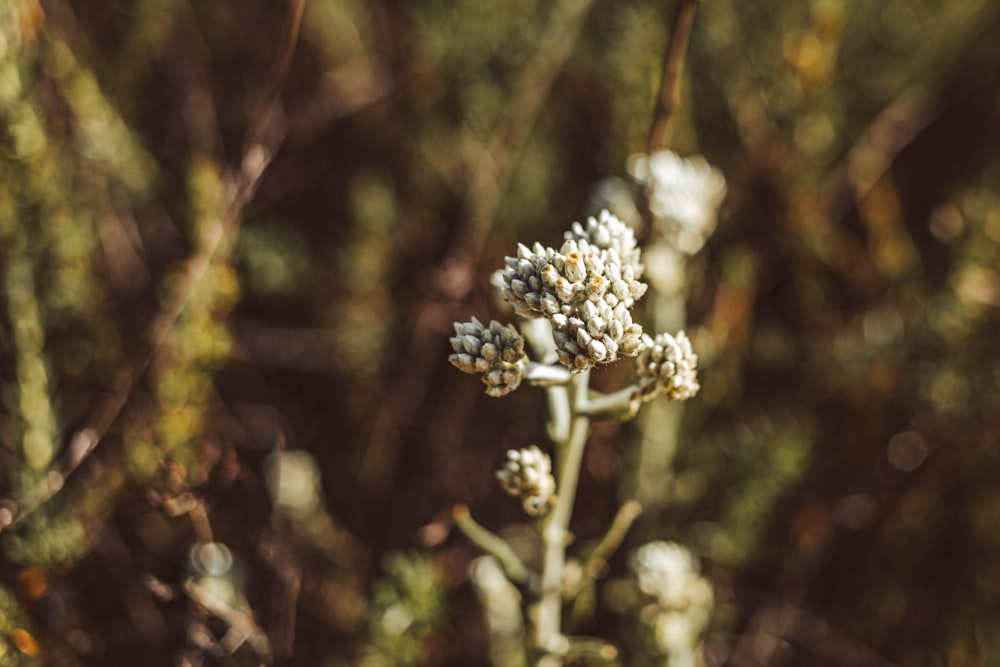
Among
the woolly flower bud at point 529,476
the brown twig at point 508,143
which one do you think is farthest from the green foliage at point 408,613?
the brown twig at point 508,143

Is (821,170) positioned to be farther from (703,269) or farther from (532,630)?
(532,630)

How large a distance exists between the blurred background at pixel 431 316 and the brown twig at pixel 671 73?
55cm

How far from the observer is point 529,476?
1420 mm

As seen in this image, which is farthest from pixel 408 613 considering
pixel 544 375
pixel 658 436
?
pixel 658 436

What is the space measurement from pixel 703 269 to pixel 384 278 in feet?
3.59

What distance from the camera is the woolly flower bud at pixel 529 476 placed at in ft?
4.66

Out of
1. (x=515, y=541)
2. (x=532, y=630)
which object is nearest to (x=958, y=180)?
(x=515, y=541)

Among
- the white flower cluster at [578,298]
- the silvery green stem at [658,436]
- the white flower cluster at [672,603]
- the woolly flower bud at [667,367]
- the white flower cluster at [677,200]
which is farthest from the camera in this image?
the silvery green stem at [658,436]

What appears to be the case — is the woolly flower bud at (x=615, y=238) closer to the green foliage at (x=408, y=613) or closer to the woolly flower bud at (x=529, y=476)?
the woolly flower bud at (x=529, y=476)

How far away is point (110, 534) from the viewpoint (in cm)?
236

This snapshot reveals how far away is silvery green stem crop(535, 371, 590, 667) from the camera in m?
1.47

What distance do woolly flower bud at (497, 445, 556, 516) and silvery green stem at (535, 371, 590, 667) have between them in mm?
60

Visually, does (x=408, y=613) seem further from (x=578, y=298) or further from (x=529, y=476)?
(x=578, y=298)

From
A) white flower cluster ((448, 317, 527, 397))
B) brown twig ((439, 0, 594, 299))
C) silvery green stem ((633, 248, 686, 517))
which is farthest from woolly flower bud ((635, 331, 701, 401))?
brown twig ((439, 0, 594, 299))
